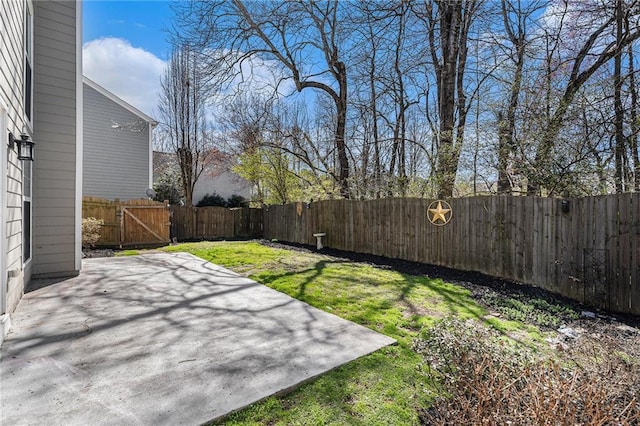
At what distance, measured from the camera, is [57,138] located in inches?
212

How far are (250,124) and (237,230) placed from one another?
500 cm

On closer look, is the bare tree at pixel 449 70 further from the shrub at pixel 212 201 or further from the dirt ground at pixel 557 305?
the shrub at pixel 212 201

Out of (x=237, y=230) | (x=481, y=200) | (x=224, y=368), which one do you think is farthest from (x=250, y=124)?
(x=224, y=368)

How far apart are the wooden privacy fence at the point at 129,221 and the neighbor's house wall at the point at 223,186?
8755mm

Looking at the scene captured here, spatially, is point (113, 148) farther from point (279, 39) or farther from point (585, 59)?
point (585, 59)

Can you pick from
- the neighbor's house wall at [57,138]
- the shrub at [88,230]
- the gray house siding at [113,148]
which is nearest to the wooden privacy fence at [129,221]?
the shrub at [88,230]

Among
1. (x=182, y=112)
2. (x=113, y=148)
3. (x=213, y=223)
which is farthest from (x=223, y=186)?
(x=113, y=148)

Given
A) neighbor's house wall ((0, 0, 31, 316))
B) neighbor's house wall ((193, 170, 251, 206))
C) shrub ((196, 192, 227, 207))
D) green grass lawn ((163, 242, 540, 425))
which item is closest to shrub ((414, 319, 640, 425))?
green grass lawn ((163, 242, 540, 425))

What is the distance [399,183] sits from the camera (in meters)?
9.51

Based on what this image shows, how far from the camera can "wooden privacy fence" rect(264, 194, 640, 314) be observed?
163 inches

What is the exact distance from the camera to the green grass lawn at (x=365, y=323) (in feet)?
6.75

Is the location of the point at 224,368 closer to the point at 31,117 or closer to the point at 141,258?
the point at 31,117

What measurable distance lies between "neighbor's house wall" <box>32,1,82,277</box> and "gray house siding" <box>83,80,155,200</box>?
8.37m

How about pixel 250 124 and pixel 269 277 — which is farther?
pixel 250 124
